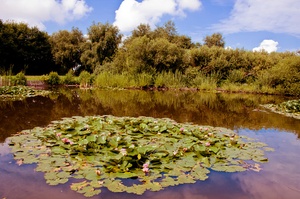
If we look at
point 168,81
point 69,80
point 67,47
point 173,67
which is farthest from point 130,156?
point 67,47

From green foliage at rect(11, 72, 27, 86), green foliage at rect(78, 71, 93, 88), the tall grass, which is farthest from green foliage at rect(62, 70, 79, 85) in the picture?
the tall grass

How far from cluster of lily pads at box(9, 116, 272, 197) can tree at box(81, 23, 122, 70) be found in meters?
24.2

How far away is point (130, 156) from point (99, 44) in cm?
2603

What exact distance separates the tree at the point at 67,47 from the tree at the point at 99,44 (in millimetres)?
1776

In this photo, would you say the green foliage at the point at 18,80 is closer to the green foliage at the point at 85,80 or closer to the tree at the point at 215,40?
the green foliage at the point at 85,80

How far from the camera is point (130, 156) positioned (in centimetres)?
332

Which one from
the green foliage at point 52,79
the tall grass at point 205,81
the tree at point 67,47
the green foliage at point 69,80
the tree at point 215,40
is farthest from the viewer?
the tree at point 215,40

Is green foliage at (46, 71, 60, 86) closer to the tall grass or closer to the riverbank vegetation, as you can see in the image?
the riverbank vegetation

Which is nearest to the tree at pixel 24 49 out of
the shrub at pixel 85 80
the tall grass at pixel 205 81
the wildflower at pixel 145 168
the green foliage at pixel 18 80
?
the shrub at pixel 85 80

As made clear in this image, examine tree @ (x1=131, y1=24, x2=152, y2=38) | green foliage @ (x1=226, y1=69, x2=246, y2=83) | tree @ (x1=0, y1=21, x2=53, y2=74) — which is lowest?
green foliage @ (x1=226, y1=69, x2=246, y2=83)

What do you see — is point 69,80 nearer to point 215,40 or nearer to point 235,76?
point 235,76

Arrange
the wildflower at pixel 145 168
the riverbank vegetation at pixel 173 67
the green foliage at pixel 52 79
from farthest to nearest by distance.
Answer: the green foliage at pixel 52 79 → the riverbank vegetation at pixel 173 67 → the wildflower at pixel 145 168

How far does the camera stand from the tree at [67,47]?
96.8 ft

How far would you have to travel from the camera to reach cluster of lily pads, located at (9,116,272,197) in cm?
289
